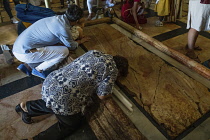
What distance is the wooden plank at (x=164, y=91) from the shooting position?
4.73ft

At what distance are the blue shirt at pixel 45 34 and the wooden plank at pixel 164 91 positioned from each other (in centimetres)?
73

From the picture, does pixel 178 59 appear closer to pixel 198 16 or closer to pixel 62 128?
pixel 198 16

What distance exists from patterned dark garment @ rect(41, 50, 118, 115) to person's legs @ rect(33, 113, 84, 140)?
0.33 ft

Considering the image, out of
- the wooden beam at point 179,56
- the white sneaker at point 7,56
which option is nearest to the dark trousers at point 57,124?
the white sneaker at point 7,56

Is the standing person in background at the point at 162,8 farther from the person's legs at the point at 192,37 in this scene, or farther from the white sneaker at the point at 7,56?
the white sneaker at the point at 7,56

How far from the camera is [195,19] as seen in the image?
234 centimetres

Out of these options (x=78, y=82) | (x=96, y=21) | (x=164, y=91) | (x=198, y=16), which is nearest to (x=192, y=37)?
(x=198, y=16)

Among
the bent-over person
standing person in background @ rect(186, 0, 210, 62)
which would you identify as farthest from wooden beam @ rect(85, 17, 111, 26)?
the bent-over person

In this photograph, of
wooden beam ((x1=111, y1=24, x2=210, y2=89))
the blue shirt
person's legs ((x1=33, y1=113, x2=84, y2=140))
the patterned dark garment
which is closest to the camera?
the patterned dark garment

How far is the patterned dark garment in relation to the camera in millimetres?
1222

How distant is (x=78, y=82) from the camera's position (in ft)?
4.03

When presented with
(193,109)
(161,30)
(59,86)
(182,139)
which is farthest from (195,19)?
(59,86)

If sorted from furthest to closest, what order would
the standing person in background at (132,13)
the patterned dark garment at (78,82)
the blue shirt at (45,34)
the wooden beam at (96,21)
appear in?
1. the standing person in background at (132,13)
2. the wooden beam at (96,21)
3. the blue shirt at (45,34)
4. the patterned dark garment at (78,82)

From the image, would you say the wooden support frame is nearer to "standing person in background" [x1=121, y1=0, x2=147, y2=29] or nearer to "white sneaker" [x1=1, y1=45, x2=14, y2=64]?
"standing person in background" [x1=121, y1=0, x2=147, y2=29]
